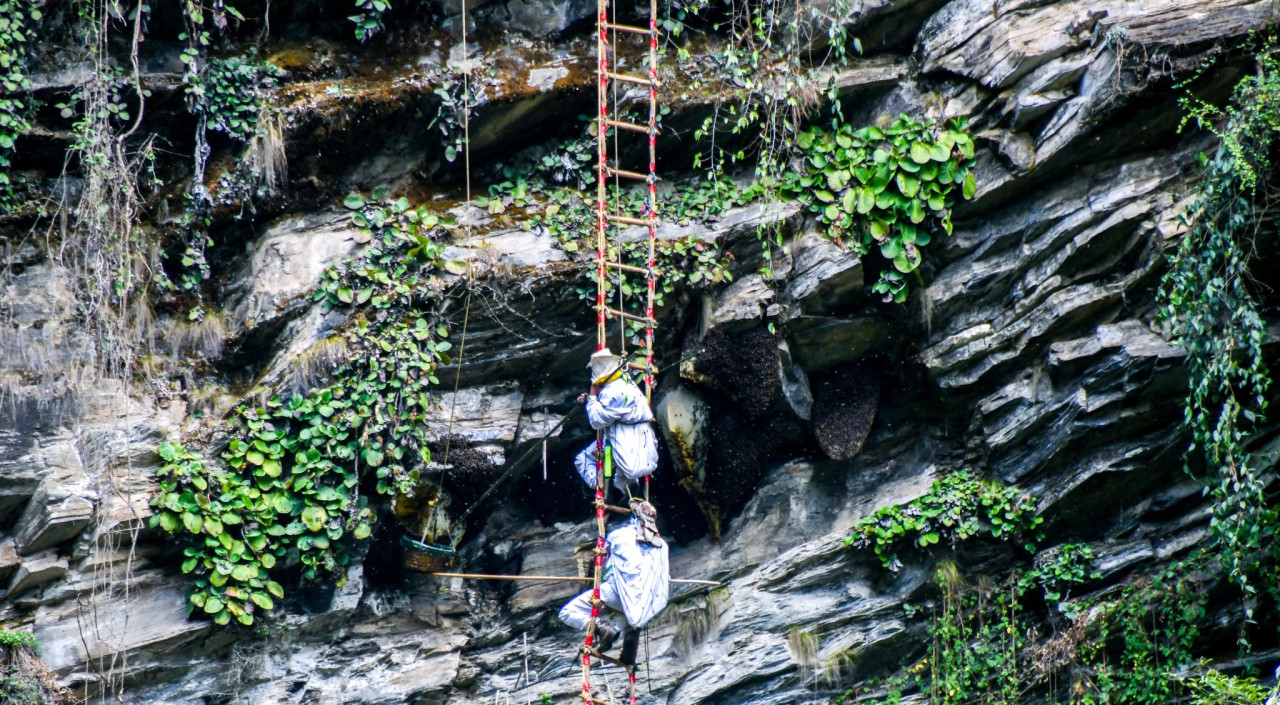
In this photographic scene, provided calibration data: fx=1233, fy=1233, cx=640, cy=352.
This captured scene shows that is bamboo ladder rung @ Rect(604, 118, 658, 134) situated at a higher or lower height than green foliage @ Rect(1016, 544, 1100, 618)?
higher

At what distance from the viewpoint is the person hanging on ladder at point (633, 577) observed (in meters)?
7.61

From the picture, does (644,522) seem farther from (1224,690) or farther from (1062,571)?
(1224,690)

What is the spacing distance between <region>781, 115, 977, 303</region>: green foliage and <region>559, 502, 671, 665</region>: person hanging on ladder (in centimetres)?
260

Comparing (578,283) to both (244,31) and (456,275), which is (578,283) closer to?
(456,275)

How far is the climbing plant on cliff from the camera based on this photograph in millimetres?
7660

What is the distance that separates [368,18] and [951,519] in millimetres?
5613

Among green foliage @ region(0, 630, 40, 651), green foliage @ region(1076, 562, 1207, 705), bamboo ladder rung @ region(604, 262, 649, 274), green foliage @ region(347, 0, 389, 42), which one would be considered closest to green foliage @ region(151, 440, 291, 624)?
green foliage @ region(0, 630, 40, 651)

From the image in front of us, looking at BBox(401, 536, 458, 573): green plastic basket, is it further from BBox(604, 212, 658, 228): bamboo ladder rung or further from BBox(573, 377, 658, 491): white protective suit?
BBox(604, 212, 658, 228): bamboo ladder rung

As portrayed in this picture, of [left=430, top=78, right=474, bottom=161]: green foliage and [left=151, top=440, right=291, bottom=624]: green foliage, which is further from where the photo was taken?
[left=430, top=78, right=474, bottom=161]: green foliage

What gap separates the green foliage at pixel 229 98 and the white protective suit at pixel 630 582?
13.3 ft

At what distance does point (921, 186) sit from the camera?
349 inches

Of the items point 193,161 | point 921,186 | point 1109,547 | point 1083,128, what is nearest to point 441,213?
point 193,161

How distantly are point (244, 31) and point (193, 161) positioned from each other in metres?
1.05

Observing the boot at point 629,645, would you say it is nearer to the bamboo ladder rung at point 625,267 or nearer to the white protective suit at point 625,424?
the white protective suit at point 625,424
